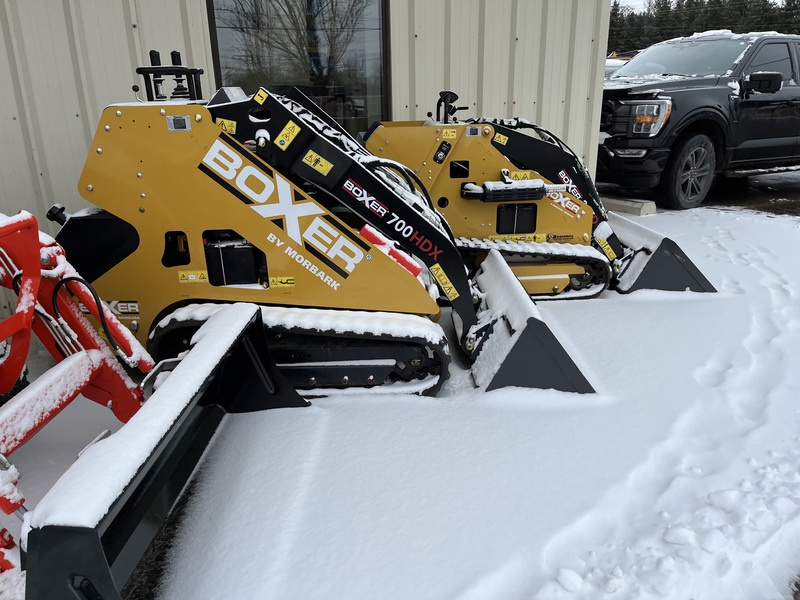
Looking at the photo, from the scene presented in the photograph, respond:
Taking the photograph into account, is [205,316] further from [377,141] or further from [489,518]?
[377,141]

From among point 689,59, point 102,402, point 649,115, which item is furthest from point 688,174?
point 102,402

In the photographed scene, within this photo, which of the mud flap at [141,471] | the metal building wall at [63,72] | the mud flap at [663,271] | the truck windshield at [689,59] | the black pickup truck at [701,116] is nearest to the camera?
the mud flap at [141,471]

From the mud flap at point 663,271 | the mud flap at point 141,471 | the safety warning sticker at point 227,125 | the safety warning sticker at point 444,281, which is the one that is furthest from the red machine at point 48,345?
the mud flap at point 663,271

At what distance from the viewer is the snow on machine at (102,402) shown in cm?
152

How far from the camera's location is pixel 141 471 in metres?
1.76

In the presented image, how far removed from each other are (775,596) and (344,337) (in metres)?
1.95

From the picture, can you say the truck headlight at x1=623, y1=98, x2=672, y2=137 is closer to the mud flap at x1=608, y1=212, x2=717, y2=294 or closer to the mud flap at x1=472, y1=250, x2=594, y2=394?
the mud flap at x1=608, y1=212, x2=717, y2=294

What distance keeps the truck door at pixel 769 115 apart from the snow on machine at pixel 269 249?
20.7 ft

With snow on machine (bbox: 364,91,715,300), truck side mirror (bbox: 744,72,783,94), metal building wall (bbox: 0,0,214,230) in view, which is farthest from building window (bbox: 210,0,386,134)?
truck side mirror (bbox: 744,72,783,94)

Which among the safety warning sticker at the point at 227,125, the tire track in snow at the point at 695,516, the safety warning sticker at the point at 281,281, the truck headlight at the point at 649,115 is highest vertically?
the safety warning sticker at the point at 227,125

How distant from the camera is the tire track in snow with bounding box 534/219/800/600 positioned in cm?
194

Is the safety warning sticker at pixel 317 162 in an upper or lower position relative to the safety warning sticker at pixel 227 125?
lower

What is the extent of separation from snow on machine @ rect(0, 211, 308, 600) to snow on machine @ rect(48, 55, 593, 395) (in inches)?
12.2

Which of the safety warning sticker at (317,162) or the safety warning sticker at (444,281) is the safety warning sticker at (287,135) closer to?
the safety warning sticker at (317,162)
